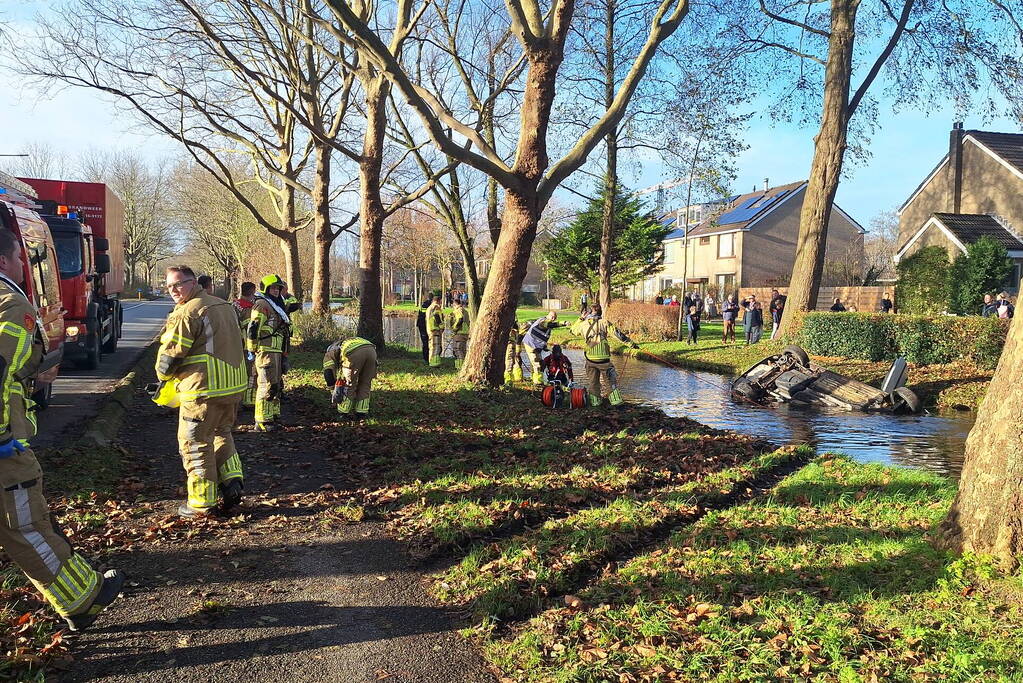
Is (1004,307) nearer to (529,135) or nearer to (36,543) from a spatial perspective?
(529,135)

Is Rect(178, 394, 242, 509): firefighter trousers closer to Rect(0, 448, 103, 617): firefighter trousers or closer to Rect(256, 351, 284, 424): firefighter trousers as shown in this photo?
Rect(0, 448, 103, 617): firefighter trousers

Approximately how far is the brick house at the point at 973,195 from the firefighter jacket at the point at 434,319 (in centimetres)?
2569

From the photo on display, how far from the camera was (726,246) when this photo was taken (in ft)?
168

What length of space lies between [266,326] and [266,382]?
69 cm

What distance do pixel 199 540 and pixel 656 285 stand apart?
57343 mm

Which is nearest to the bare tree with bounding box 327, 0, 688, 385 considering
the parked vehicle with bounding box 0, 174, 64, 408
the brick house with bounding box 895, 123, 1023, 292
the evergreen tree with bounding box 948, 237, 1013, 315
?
the parked vehicle with bounding box 0, 174, 64, 408

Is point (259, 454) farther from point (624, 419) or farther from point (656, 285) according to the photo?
point (656, 285)

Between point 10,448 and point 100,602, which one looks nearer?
point 10,448

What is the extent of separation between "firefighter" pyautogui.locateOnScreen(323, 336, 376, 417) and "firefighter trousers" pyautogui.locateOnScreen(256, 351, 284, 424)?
2.50ft

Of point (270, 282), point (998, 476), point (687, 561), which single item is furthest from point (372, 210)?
point (998, 476)

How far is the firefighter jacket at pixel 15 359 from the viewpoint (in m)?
3.83

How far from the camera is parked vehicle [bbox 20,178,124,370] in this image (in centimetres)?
1518

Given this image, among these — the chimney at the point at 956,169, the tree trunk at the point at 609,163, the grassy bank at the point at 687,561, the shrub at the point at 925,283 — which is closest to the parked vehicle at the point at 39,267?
the grassy bank at the point at 687,561

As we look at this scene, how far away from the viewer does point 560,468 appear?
25.9 feet
